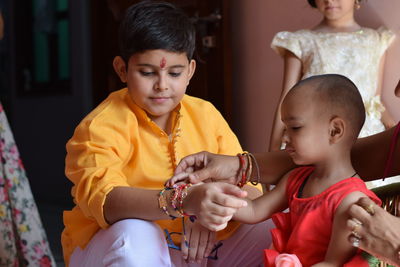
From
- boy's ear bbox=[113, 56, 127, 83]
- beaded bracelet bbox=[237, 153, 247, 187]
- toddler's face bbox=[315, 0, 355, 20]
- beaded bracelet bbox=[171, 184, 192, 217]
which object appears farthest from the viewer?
toddler's face bbox=[315, 0, 355, 20]

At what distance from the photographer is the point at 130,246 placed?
52.5 inches

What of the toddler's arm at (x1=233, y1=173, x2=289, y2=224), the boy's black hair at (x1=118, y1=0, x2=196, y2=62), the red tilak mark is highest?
the boy's black hair at (x1=118, y1=0, x2=196, y2=62)

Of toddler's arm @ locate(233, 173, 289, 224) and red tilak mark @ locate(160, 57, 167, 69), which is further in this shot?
red tilak mark @ locate(160, 57, 167, 69)

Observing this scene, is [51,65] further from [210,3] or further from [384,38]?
[384,38]

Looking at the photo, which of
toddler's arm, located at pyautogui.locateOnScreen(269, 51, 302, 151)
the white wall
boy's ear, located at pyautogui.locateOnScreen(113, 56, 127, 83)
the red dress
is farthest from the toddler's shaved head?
the white wall

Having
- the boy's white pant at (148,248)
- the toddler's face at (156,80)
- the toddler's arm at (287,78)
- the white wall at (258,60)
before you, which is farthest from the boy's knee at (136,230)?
the white wall at (258,60)

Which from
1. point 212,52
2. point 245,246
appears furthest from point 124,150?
point 212,52

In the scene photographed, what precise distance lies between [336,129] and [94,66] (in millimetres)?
3786

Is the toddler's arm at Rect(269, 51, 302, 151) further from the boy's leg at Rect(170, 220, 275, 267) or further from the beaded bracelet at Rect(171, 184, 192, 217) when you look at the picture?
the beaded bracelet at Rect(171, 184, 192, 217)

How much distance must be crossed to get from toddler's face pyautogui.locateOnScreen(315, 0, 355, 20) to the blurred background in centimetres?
26

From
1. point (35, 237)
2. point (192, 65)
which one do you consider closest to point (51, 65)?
point (35, 237)

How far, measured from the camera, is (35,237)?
2.77m

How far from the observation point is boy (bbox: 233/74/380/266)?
4.09ft

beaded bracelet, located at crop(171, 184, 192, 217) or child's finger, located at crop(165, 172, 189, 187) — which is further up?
child's finger, located at crop(165, 172, 189, 187)
